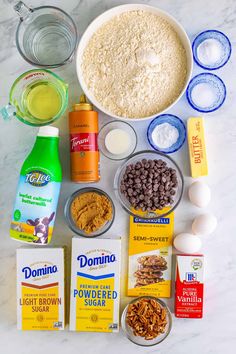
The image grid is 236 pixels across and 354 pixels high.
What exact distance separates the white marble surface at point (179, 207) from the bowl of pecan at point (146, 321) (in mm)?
60

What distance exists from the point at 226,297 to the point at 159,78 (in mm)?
616

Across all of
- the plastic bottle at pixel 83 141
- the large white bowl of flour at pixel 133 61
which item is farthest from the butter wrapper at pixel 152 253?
the large white bowl of flour at pixel 133 61

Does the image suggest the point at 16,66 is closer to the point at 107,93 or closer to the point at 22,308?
the point at 107,93

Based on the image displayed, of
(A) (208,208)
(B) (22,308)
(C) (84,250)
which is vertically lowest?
(B) (22,308)

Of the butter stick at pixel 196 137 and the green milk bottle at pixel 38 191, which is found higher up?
the butter stick at pixel 196 137

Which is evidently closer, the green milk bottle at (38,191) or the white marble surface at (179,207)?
the green milk bottle at (38,191)

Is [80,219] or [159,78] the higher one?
[159,78]

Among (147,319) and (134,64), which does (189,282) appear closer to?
(147,319)

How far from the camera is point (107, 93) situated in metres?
1.12

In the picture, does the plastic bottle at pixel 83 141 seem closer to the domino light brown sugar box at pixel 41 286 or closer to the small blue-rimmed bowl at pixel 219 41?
the domino light brown sugar box at pixel 41 286

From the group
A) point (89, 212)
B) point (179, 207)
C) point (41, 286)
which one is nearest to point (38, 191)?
point (89, 212)

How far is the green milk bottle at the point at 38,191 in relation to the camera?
3.54ft

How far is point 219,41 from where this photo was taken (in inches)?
45.9

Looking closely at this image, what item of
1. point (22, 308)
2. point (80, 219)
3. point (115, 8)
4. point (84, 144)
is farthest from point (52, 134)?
point (22, 308)
